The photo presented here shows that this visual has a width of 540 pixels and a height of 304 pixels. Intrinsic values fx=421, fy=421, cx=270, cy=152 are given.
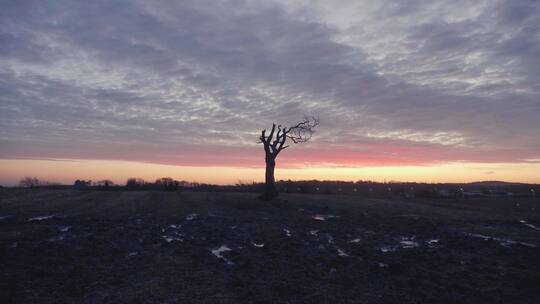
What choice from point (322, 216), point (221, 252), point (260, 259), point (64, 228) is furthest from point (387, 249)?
point (64, 228)

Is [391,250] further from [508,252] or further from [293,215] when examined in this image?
[293,215]

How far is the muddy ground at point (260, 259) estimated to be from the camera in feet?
37.1

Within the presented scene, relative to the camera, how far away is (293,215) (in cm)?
3066

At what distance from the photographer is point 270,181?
41188mm

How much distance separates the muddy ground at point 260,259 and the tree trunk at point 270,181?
1264 centimetres

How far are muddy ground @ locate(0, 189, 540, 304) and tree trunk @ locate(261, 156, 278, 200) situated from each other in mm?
12642

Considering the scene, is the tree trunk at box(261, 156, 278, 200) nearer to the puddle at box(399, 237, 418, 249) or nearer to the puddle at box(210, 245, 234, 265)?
the puddle at box(399, 237, 418, 249)

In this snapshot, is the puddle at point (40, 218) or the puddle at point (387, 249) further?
the puddle at point (40, 218)

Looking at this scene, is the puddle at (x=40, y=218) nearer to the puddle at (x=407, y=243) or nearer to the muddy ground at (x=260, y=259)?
the muddy ground at (x=260, y=259)

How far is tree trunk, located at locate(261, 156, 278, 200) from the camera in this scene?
40938 mm

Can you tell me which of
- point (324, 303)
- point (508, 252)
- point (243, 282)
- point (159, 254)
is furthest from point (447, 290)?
point (159, 254)

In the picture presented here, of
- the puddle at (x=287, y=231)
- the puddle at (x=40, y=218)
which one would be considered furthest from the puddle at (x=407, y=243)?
the puddle at (x=40, y=218)

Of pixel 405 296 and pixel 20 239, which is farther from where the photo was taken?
pixel 20 239

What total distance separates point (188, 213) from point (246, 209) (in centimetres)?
553
